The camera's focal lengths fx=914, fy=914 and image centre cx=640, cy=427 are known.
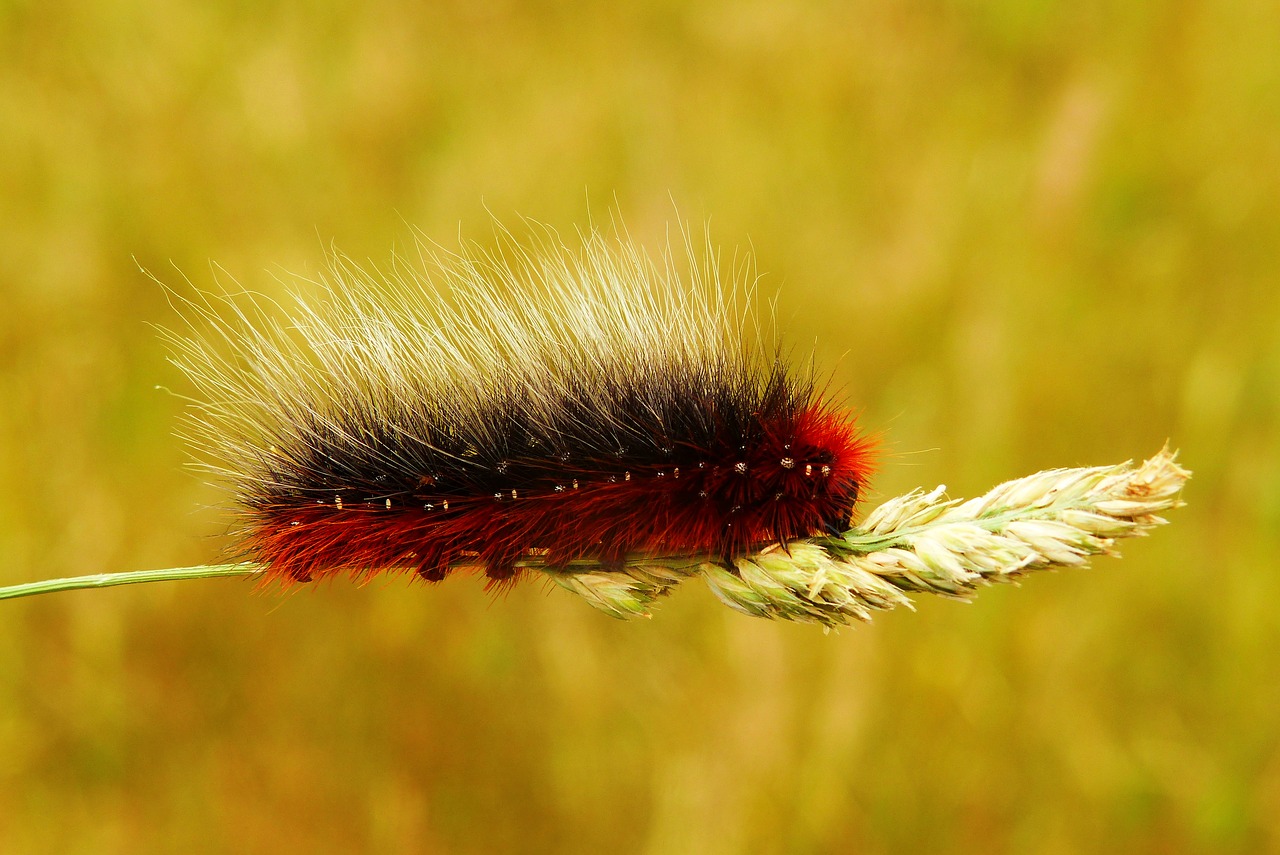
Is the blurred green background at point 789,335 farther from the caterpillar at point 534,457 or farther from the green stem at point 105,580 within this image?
the green stem at point 105,580

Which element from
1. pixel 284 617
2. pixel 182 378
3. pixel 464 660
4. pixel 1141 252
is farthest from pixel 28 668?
pixel 1141 252

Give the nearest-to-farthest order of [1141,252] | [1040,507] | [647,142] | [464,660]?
[1040,507]
[464,660]
[1141,252]
[647,142]

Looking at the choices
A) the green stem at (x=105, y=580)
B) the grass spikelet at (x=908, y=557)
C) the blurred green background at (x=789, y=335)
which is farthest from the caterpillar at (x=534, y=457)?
the blurred green background at (x=789, y=335)

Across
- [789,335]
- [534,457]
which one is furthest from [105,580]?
[789,335]

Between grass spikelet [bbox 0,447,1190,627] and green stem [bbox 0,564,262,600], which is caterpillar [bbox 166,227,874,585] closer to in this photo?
grass spikelet [bbox 0,447,1190,627]

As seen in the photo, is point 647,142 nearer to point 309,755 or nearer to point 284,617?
point 284,617

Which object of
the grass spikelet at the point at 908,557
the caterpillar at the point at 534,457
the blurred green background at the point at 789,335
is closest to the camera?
the grass spikelet at the point at 908,557

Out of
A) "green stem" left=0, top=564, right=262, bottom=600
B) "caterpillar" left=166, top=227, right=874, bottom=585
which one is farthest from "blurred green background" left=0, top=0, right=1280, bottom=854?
"green stem" left=0, top=564, right=262, bottom=600

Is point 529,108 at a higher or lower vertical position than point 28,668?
higher

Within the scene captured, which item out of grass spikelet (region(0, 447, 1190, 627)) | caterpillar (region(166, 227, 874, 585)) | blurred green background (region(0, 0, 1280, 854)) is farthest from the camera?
blurred green background (region(0, 0, 1280, 854))
